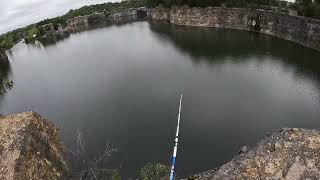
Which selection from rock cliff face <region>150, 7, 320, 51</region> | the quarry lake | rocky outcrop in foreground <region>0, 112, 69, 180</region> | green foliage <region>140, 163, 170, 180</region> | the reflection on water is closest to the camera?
rocky outcrop in foreground <region>0, 112, 69, 180</region>

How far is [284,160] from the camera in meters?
13.6

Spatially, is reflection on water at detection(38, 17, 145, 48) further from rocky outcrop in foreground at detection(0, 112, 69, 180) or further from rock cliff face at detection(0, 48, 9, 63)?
rocky outcrop in foreground at detection(0, 112, 69, 180)

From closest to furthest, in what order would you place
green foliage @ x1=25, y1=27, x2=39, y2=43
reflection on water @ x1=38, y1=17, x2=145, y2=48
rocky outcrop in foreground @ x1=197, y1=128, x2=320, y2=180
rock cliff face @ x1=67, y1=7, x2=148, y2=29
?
rocky outcrop in foreground @ x1=197, y1=128, x2=320, y2=180, reflection on water @ x1=38, y1=17, x2=145, y2=48, green foliage @ x1=25, y1=27, x2=39, y2=43, rock cliff face @ x1=67, y1=7, x2=148, y2=29

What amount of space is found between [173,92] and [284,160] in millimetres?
17821

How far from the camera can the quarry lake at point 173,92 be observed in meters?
24.0

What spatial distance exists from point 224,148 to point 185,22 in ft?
105

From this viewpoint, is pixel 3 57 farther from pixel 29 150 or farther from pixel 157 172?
pixel 29 150

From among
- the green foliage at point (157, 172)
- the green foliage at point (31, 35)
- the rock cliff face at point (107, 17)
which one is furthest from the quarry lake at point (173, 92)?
the rock cliff face at point (107, 17)

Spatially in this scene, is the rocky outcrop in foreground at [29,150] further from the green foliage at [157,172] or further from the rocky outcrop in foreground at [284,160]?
the rocky outcrop in foreground at [284,160]

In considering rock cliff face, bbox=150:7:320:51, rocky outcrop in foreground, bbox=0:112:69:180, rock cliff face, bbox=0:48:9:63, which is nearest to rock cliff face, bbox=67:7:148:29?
rock cliff face, bbox=150:7:320:51

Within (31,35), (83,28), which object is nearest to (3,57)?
(31,35)

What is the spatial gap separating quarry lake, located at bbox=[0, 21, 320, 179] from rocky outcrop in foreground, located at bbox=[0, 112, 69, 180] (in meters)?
7.47

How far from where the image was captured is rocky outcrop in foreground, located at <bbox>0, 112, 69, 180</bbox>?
12766mm

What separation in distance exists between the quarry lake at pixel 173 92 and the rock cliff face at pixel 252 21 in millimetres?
1116
